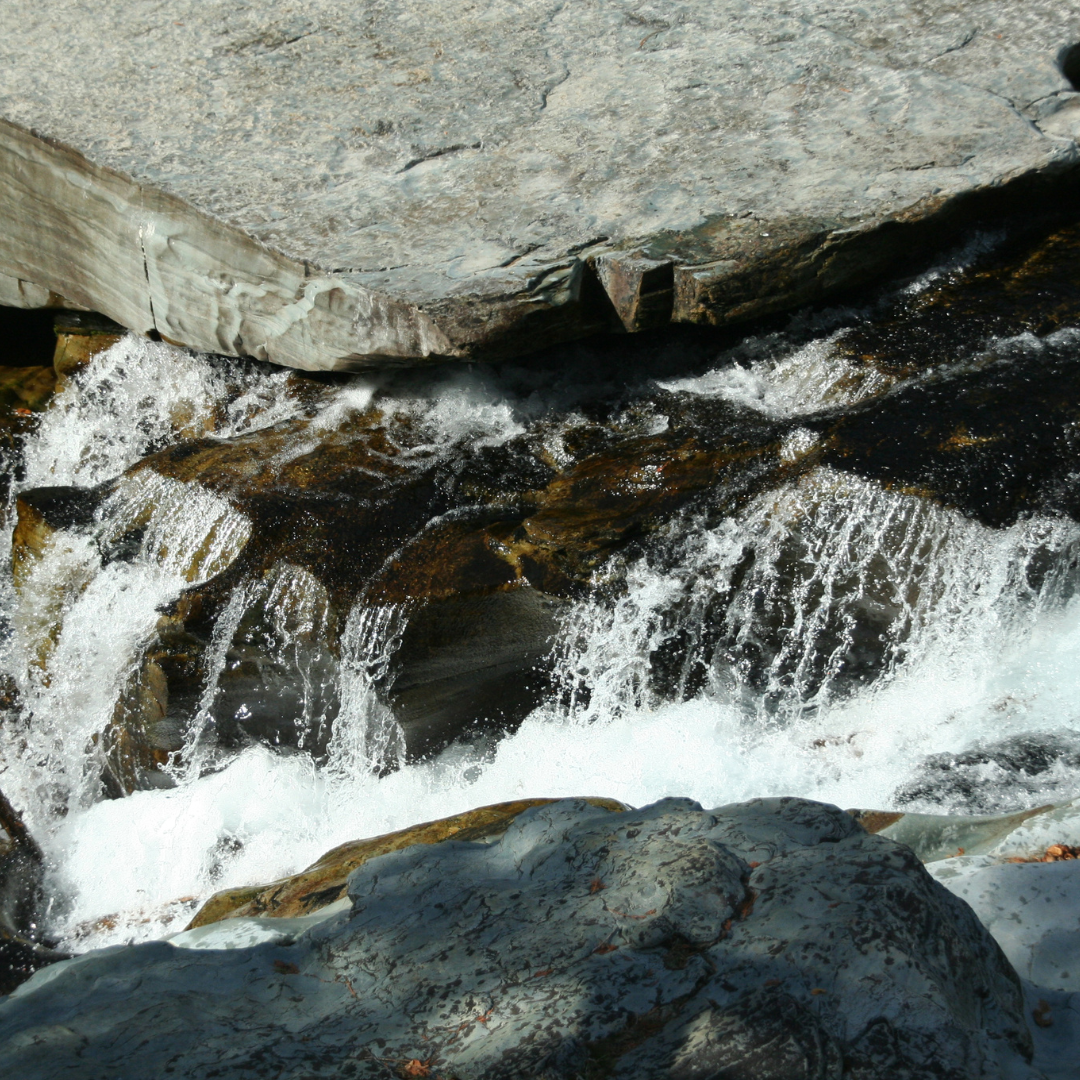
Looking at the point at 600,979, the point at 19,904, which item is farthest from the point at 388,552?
the point at 600,979

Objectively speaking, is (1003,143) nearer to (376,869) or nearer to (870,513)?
(870,513)

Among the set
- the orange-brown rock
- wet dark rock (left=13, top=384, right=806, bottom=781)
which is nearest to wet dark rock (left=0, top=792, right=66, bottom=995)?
wet dark rock (left=13, top=384, right=806, bottom=781)

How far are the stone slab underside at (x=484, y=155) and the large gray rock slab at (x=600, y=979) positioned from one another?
2.54 meters

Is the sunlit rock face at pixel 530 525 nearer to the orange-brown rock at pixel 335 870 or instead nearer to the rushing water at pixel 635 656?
the rushing water at pixel 635 656

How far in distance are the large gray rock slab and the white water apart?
1597 mm

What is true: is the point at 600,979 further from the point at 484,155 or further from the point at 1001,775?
the point at 484,155

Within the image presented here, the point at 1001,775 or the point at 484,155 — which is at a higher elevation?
the point at 484,155

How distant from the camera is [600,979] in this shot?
1274mm

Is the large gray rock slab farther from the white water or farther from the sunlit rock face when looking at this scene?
the sunlit rock face

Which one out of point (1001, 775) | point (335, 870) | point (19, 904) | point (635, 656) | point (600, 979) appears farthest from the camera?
point (19, 904)

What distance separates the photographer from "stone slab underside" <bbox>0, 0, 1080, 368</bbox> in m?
3.79

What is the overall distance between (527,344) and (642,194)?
2.79ft

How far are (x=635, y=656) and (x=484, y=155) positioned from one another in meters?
2.38

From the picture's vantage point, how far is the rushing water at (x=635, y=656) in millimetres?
3086
